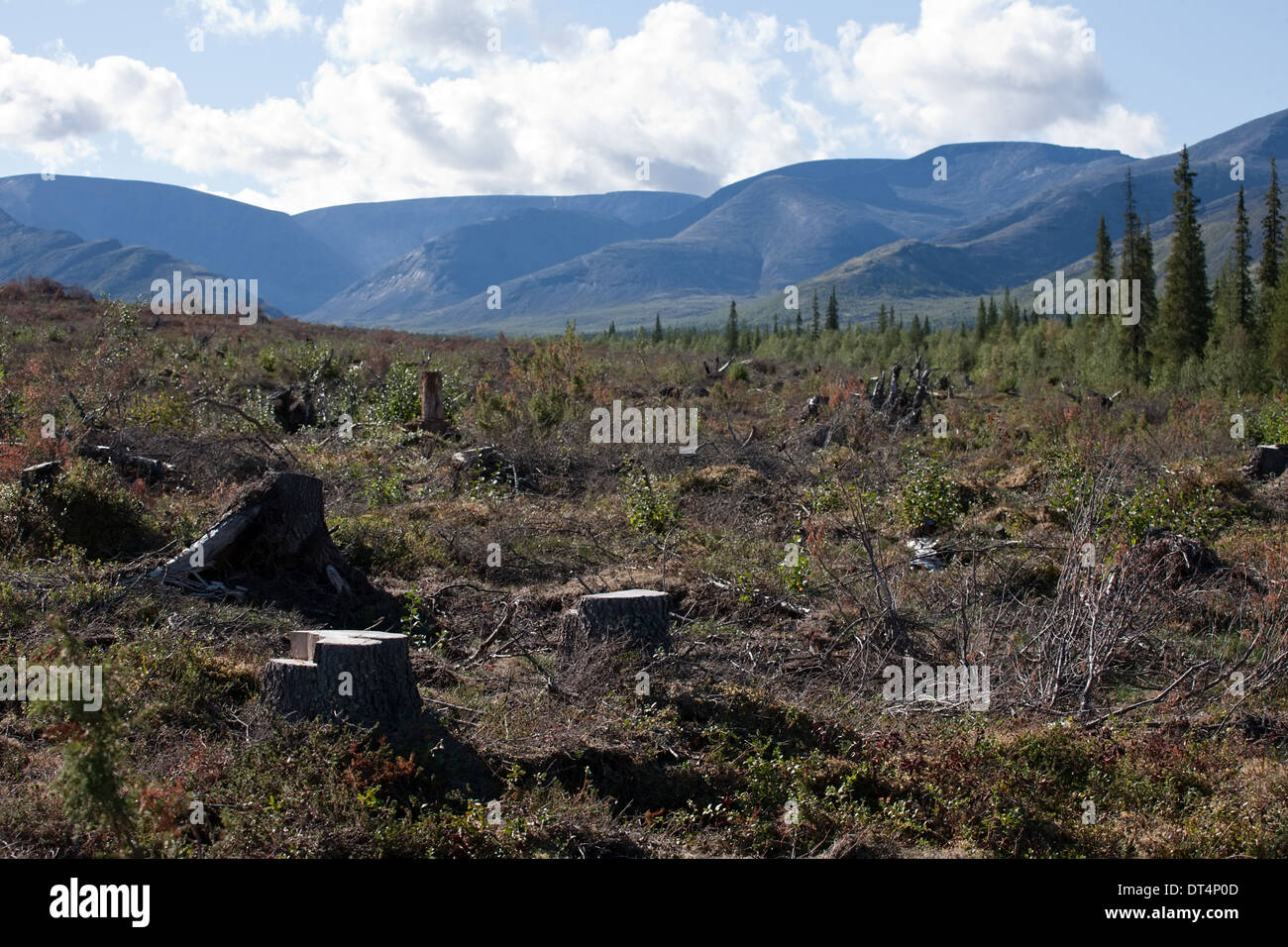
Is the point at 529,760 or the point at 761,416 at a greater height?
the point at 761,416

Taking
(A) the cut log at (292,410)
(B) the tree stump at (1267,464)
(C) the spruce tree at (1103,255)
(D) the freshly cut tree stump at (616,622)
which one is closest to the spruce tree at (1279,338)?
(C) the spruce tree at (1103,255)

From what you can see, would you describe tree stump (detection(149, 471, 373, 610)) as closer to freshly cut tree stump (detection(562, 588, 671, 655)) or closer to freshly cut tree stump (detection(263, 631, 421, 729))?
freshly cut tree stump (detection(562, 588, 671, 655))

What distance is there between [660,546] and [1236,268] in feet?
112

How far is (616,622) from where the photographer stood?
610 cm

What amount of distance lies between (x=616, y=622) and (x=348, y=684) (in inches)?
72.3

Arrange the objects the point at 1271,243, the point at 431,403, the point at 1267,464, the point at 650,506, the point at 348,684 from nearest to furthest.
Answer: the point at 348,684, the point at 650,506, the point at 1267,464, the point at 431,403, the point at 1271,243

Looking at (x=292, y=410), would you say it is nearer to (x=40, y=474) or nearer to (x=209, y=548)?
(x=40, y=474)

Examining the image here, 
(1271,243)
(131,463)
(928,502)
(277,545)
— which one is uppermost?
(1271,243)

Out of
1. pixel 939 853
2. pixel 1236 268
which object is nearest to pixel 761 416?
pixel 939 853

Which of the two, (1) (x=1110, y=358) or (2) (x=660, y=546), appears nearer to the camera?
(2) (x=660, y=546)

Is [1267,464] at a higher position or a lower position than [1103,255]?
lower

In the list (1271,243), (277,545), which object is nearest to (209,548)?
(277,545)

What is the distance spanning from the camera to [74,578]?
7.08 m
